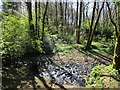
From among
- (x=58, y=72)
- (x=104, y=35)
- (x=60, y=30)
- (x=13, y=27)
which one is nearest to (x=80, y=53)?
(x=58, y=72)

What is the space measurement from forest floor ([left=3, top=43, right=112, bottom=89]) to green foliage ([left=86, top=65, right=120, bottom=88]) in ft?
2.12

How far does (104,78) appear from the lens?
8.56 meters

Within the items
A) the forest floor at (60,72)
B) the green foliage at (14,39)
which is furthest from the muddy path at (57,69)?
the green foliage at (14,39)

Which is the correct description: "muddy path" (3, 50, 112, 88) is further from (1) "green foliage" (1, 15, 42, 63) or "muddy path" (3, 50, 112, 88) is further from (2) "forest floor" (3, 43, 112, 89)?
(1) "green foliage" (1, 15, 42, 63)

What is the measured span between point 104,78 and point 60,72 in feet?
10.5

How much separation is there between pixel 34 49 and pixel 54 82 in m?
5.46

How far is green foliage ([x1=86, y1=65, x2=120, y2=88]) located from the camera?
8.02 metres

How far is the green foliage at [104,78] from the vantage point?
316 inches

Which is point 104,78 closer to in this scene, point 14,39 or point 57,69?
point 57,69

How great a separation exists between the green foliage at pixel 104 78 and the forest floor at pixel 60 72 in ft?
2.12

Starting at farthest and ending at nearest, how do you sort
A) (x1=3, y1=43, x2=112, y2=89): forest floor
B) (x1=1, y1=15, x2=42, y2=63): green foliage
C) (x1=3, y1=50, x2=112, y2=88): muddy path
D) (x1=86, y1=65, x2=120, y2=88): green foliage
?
1. (x1=1, y1=15, x2=42, y2=63): green foliage
2. (x1=3, y1=50, x2=112, y2=88): muddy path
3. (x1=3, y1=43, x2=112, y2=89): forest floor
4. (x1=86, y1=65, x2=120, y2=88): green foliage

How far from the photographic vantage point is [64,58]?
14.8 meters

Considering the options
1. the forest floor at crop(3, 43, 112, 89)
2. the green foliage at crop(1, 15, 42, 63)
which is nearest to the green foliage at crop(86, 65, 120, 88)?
the forest floor at crop(3, 43, 112, 89)

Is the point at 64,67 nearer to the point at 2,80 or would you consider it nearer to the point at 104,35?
the point at 2,80
